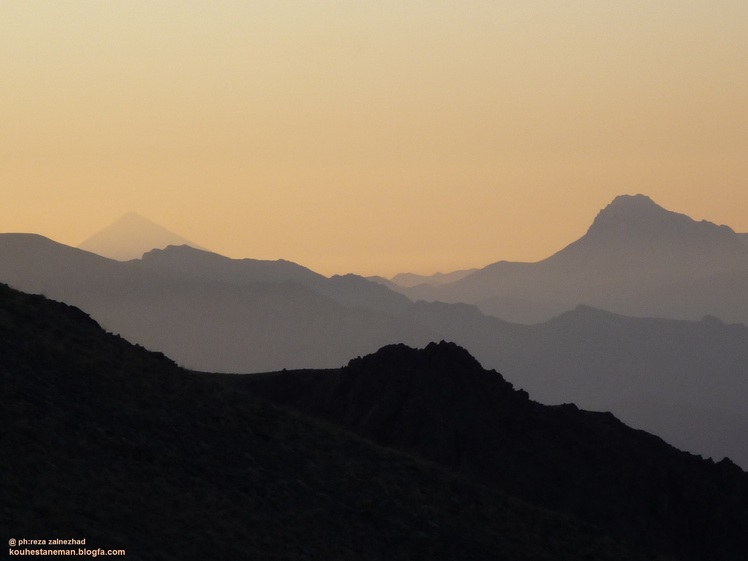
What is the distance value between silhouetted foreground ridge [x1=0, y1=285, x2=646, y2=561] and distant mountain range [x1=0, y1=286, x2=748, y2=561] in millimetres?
72

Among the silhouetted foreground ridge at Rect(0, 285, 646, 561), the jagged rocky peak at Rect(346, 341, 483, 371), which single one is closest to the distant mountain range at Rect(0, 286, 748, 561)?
the silhouetted foreground ridge at Rect(0, 285, 646, 561)

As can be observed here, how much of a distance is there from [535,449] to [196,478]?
33.9m

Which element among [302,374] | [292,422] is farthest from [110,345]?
[302,374]

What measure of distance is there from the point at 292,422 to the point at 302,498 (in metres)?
6.80

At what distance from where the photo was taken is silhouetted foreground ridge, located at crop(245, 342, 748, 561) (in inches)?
2525

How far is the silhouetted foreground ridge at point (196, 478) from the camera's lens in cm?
3058

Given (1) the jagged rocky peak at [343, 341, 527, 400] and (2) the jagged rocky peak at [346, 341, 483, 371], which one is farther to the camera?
(2) the jagged rocky peak at [346, 341, 483, 371]

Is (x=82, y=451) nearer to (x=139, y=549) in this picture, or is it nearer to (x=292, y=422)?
(x=139, y=549)

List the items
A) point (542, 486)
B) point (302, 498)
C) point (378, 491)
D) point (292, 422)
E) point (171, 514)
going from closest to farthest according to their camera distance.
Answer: point (171, 514)
point (302, 498)
point (378, 491)
point (292, 422)
point (542, 486)

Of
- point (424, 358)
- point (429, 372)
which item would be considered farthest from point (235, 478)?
point (424, 358)

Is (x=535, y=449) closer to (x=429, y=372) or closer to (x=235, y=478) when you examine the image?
(x=429, y=372)

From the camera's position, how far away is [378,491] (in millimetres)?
40906

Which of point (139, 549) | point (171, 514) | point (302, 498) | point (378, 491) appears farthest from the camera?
point (378, 491)

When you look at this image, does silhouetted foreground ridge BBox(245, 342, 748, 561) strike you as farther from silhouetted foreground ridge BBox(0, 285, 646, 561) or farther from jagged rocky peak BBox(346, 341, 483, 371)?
silhouetted foreground ridge BBox(0, 285, 646, 561)
